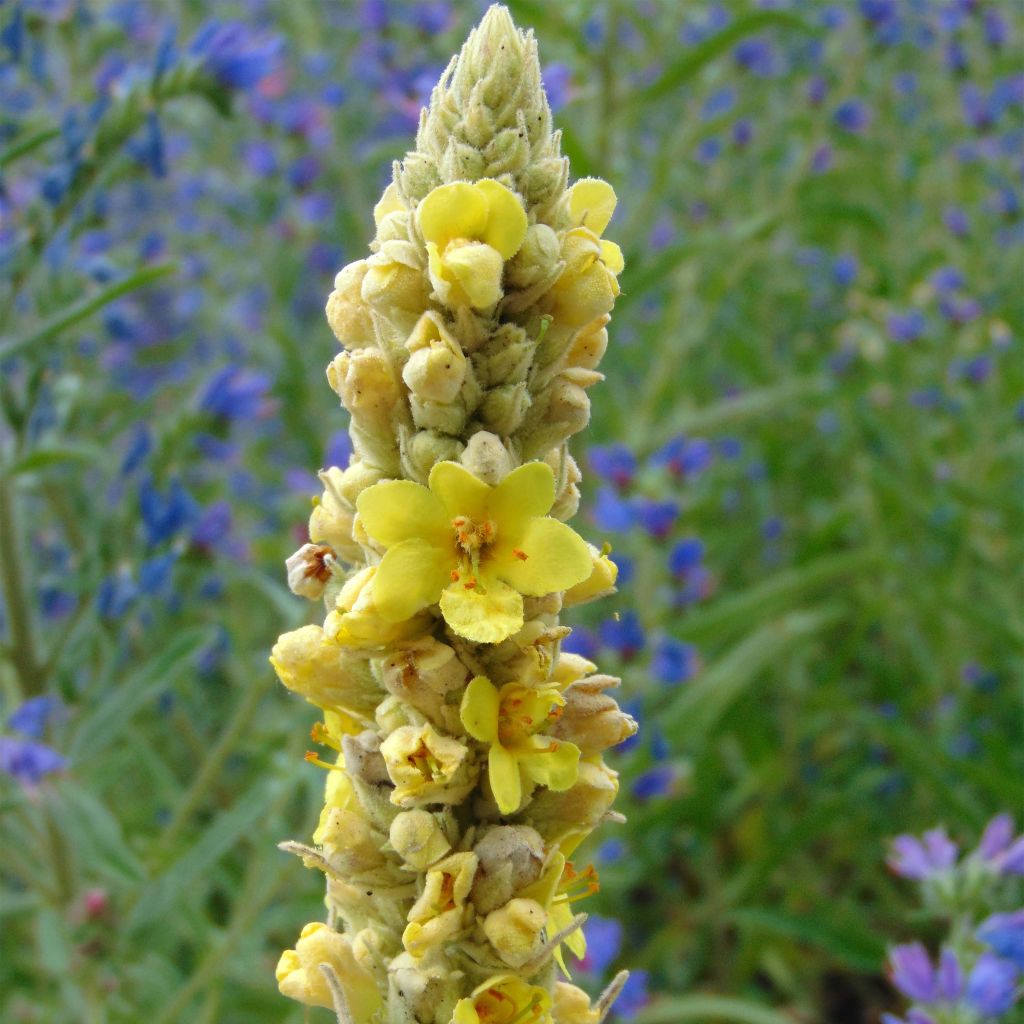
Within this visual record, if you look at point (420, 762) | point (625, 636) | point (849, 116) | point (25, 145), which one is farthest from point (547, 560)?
point (849, 116)

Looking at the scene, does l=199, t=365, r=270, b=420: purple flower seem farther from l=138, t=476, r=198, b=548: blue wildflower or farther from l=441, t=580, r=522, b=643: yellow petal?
l=441, t=580, r=522, b=643: yellow petal

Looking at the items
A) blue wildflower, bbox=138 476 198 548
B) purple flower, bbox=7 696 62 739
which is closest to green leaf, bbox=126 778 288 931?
purple flower, bbox=7 696 62 739

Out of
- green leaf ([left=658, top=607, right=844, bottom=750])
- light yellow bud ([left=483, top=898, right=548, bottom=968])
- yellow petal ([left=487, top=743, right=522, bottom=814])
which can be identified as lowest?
light yellow bud ([left=483, top=898, right=548, bottom=968])

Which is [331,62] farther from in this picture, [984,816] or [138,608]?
[984,816]

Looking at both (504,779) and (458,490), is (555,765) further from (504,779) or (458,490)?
(458,490)

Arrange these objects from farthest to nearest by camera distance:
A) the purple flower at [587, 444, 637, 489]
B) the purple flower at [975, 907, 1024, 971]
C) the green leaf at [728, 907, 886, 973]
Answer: the purple flower at [587, 444, 637, 489], the green leaf at [728, 907, 886, 973], the purple flower at [975, 907, 1024, 971]

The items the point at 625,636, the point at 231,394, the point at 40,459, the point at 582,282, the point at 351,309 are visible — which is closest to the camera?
the point at 582,282

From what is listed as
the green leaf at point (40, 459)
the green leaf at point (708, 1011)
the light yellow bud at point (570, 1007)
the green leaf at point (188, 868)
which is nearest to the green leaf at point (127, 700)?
the green leaf at point (188, 868)
